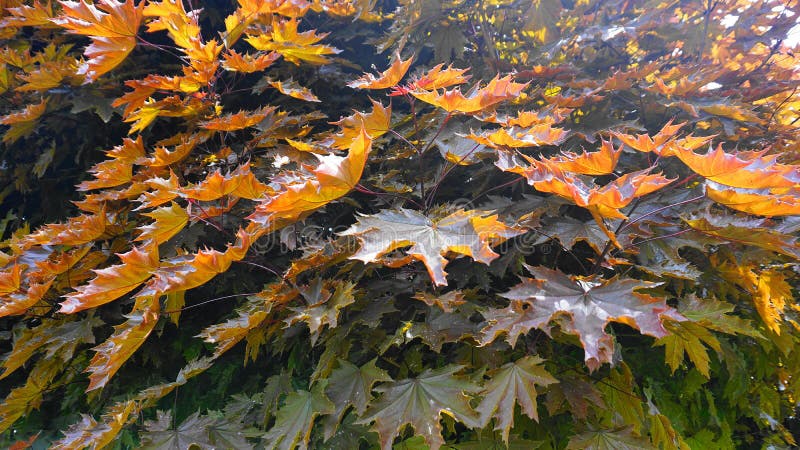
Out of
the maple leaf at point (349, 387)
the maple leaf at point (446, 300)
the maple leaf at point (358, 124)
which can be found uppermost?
the maple leaf at point (358, 124)

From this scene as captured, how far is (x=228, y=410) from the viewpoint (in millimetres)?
1401

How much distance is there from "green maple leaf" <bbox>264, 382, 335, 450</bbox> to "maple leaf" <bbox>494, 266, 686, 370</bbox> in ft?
1.74

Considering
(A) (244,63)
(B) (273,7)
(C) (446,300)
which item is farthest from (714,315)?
(B) (273,7)

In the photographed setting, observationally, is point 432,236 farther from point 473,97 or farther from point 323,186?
point 473,97

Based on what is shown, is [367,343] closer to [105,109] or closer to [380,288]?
[380,288]

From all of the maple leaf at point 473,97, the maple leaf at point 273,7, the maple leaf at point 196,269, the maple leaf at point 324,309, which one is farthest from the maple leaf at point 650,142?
the maple leaf at point 273,7

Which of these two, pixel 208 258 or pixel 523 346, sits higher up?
pixel 208 258

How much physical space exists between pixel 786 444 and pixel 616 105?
1586mm

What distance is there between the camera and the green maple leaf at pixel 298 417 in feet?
3.65

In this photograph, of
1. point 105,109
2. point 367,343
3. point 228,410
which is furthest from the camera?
point 105,109

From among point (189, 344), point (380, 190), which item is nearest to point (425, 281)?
point (380, 190)

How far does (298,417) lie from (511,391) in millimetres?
577

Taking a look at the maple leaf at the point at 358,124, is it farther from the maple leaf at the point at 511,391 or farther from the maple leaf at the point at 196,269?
the maple leaf at the point at 511,391

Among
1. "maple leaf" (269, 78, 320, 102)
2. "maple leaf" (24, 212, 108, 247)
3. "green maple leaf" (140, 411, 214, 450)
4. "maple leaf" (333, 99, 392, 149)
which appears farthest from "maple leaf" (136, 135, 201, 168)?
"green maple leaf" (140, 411, 214, 450)
